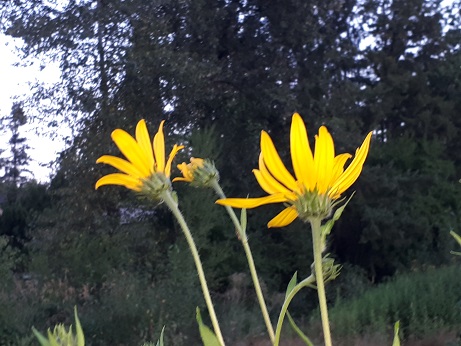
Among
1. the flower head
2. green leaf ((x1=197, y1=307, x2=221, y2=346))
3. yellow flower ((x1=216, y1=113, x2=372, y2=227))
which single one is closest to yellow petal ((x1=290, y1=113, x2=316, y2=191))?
yellow flower ((x1=216, y1=113, x2=372, y2=227))

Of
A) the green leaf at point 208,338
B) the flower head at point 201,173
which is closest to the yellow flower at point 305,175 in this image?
the green leaf at point 208,338

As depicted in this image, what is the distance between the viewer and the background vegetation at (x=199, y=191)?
6.85 m

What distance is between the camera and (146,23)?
7.89 m

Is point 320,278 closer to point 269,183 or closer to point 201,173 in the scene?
point 269,183

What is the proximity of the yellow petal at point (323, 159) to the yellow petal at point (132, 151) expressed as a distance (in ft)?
1.02

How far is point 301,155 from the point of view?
98 cm

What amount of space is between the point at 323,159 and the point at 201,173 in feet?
1.75

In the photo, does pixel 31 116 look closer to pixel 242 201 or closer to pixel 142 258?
pixel 142 258

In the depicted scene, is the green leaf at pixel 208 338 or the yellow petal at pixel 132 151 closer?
the green leaf at pixel 208 338

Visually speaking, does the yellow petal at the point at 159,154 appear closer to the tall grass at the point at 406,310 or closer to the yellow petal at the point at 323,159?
the yellow petal at the point at 323,159

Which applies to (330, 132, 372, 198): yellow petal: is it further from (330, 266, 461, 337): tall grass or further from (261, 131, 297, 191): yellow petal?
(330, 266, 461, 337): tall grass

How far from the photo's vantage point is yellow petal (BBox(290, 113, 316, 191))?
3.18ft

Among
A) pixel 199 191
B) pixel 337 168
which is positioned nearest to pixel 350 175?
pixel 337 168

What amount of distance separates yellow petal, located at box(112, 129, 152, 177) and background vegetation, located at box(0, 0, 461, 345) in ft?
16.4
